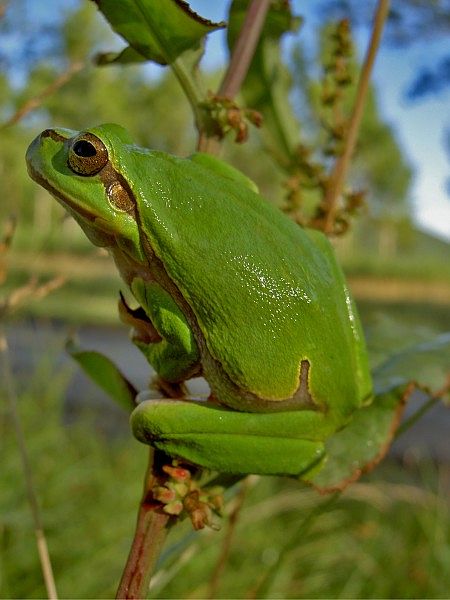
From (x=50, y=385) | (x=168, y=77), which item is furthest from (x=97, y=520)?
(x=168, y=77)

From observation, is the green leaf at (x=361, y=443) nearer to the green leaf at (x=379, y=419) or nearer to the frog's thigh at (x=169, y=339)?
the green leaf at (x=379, y=419)

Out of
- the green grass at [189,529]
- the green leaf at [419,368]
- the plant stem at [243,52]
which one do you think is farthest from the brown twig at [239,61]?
the green grass at [189,529]

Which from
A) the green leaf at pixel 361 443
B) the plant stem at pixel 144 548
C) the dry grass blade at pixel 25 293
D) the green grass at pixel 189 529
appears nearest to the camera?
the plant stem at pixel 144 548

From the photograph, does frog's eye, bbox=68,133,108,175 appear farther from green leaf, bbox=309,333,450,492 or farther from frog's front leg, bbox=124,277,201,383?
green leaf, bbox=309,333,450,492

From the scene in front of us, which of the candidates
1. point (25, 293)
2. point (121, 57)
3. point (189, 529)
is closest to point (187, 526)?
point (189, 529)

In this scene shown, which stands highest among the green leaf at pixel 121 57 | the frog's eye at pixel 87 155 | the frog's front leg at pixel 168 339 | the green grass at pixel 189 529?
the green leaf at pixel 121 57

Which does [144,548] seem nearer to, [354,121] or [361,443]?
[361,443]

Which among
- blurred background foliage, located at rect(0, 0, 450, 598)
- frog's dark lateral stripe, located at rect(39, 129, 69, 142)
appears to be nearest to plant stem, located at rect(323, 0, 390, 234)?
blurred background foliage, located at rect(0, 0, 450, 598)
